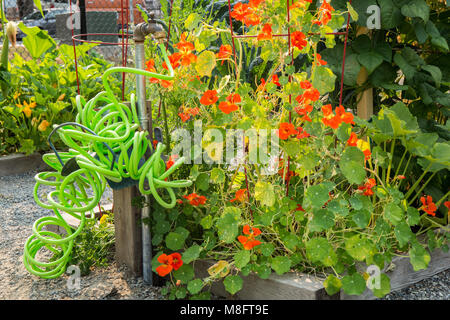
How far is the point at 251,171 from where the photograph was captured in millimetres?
1825

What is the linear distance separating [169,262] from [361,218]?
1.81 ft

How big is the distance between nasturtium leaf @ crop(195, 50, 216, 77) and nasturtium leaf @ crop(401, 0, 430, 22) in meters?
0.68

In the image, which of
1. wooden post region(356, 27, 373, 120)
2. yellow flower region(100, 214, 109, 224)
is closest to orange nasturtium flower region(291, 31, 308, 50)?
wooden post region(356, 27, 373, 120)

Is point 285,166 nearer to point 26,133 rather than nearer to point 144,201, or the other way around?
point 144,201

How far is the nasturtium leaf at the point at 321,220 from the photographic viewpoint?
4.71 ft

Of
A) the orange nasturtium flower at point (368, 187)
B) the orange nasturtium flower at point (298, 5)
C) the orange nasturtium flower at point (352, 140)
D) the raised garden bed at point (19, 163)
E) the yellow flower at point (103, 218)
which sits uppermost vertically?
the orange nasturtium flower at point (298, 5)

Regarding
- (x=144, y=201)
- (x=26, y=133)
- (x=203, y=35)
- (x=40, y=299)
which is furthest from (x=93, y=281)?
(x=26, y=133)

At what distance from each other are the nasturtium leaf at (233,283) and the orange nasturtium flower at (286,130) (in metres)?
0.41

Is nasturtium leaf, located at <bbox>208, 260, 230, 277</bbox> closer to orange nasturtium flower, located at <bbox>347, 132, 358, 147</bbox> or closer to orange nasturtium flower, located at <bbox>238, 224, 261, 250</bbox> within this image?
orange nasturtium flower, located at <bbox>238, 224, 261, 250</bbox>

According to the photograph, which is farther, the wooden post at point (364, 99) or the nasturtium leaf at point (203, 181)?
the wooden post at point (364, 99)

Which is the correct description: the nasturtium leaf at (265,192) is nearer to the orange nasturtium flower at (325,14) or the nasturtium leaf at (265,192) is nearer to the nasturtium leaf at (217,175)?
the nasturtium leaf at (217,175)

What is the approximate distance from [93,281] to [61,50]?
2.31m

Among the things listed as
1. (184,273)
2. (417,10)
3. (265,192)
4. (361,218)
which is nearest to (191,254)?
(184,273)

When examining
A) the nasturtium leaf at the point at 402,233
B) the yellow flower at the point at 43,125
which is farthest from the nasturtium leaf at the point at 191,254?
the yellow flower at the point at 43,125
